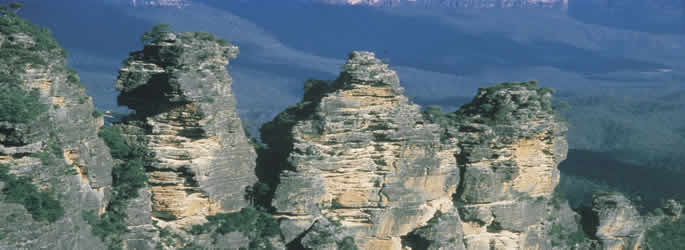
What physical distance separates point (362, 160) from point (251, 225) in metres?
6.11

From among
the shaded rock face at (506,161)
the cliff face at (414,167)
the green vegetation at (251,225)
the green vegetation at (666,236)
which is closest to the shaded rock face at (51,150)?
the green vegetation at (251,225)

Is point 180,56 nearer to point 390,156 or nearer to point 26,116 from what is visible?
point 26,116

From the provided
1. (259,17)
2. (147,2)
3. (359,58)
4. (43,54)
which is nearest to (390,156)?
(359,58)

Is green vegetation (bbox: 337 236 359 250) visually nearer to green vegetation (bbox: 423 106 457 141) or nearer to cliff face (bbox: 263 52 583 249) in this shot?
cliff face (bbox: 263 52 583 249)

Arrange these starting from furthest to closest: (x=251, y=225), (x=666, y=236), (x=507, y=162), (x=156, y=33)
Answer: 1. (x=666, y=236)
2. (x=507, y=162)
3. (x=251, y=225)
4. (x=156, y=33)

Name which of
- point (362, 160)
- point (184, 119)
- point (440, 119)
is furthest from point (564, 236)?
point (184, 119)

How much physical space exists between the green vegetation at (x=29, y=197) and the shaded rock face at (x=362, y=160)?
1057 cm

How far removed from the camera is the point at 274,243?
27.6 metres

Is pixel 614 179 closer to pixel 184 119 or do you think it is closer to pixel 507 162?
pixel 507 162

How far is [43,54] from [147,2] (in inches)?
3492

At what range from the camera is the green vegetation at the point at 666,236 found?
41.7m

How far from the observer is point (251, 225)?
90.7 ft

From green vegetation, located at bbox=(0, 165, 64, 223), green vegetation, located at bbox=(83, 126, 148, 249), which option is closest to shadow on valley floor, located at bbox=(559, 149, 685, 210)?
green vegetation, located at bbox=(83, 126, 148, 249)

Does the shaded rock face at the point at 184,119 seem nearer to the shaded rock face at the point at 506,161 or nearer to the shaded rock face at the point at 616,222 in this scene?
the shaded rock face at the point at 506,161
